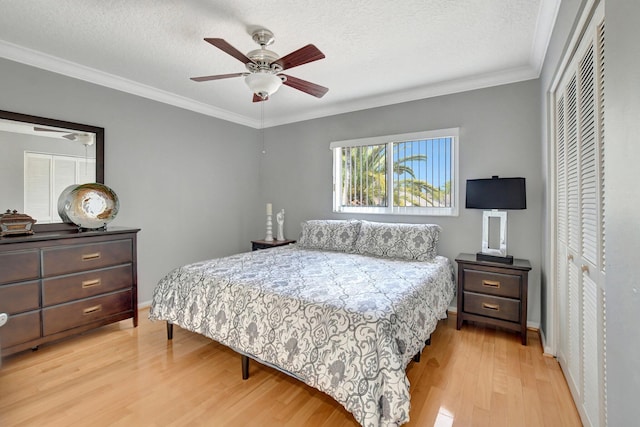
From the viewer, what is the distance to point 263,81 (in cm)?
210

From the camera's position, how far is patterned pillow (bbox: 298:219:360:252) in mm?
3441

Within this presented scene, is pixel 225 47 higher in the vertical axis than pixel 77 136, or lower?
higher

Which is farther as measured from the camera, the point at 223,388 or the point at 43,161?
the point at 43,161

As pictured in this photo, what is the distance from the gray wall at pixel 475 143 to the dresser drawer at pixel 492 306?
1.48ft

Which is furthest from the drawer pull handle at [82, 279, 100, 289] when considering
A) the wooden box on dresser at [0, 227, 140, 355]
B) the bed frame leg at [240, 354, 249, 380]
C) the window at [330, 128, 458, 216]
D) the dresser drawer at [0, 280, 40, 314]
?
the window at [330, 128, 458, 216]

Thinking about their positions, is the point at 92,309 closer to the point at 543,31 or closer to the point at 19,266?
the point at 19,266

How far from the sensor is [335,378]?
1.57 m

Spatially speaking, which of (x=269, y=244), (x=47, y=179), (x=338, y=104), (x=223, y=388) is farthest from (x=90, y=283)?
(x=338, y=104)

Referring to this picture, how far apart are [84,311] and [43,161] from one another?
1.41m

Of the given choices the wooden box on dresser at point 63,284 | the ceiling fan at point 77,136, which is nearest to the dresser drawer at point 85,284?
the wooden box on dresser at point 63,284

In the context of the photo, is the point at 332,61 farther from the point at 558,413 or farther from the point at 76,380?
the point at 76,380

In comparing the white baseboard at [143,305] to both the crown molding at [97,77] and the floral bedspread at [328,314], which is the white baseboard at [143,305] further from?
the crown molding at [97,77]

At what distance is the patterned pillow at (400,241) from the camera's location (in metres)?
2.98

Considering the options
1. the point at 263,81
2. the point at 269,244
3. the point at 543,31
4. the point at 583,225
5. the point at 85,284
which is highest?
the point at 543,31
